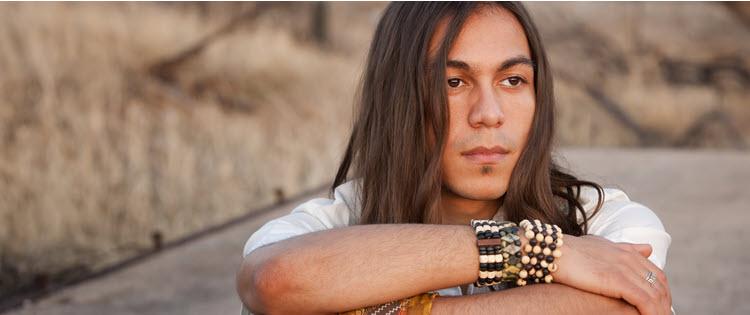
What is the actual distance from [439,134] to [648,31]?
902 centimetres

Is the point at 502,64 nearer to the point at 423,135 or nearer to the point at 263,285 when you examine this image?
the point at 423,135

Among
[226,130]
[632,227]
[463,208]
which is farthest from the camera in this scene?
[226,130]

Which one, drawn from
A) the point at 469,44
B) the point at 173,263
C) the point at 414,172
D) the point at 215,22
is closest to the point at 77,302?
the point at 173,263

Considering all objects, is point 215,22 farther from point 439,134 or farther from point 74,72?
point 439,134

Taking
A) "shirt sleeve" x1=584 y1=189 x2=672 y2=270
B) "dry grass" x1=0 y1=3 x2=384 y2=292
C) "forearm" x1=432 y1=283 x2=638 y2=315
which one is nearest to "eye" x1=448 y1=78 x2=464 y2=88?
"shirt sleeve" x1=584 y1=189 x2=672 y2=270

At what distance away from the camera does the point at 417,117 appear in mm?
2617

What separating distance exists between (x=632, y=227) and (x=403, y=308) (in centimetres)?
64

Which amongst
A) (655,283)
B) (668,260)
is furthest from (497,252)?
(668,260)

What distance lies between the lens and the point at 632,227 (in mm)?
2354

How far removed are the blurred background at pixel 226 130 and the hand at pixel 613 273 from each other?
6.12ft

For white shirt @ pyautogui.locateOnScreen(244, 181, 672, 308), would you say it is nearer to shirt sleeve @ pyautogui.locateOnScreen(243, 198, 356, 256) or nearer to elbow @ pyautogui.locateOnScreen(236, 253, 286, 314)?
shirt sleeve @ pyautogui.locateOnScreen(243, 198, 356, 256)

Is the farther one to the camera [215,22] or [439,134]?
[215,22]

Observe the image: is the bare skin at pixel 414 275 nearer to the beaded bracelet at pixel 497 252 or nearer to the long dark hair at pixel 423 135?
the beaded bracelet at pixel 497 252

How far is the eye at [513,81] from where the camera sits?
8.44ft
